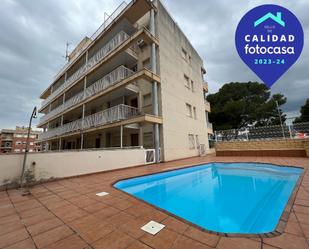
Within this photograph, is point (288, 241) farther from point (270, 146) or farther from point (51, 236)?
point (270, 146)

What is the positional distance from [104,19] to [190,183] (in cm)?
1563

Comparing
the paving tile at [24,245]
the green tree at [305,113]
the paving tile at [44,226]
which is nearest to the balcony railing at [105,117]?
the paving tile at [44,226]

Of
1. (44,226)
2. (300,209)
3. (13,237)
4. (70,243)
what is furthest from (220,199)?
(13,237)

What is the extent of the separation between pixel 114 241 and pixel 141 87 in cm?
1194

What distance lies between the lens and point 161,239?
78.7 inches

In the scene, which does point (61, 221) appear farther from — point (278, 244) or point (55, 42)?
point (55, 42)

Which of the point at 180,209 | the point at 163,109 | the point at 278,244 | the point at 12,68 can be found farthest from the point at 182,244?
the point at 12,68

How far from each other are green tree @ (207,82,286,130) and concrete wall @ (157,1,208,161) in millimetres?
10682

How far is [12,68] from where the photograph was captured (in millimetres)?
15359

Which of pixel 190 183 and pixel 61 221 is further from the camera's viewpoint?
pixel 190 183

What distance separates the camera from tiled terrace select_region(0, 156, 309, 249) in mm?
1876

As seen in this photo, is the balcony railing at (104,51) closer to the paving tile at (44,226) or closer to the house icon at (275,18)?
the house icon at (275,18)

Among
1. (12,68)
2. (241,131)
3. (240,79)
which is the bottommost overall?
(241,131)

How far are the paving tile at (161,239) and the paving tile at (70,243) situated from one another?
0.77 m
